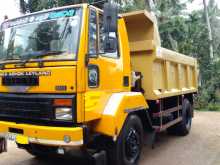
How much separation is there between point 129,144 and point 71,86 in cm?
160

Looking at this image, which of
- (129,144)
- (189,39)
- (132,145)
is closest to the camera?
(129,144)

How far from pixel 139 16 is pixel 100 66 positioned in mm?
1872

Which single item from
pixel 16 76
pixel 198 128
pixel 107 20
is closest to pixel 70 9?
pixel 107 20

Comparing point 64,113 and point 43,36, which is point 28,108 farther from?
point 43,36

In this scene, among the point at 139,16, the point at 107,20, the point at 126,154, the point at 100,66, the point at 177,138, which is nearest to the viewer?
the point at 107,20

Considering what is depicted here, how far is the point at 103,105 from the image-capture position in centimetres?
464

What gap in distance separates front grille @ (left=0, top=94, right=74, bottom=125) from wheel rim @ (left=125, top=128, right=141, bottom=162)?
136 centimetres

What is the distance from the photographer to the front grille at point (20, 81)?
445cm

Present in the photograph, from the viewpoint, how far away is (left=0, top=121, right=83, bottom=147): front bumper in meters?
4.09

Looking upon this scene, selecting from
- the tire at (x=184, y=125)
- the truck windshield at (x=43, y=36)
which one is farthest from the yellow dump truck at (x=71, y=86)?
the tire at (x=184, y=125)

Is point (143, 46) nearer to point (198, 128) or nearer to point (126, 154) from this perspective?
point (126, 154)

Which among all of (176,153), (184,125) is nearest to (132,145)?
(176,153)

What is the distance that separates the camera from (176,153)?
21.6ft

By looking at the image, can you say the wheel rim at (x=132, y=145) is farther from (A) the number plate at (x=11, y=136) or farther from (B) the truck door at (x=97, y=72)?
(A) the number plate at (x=11, y=136)
